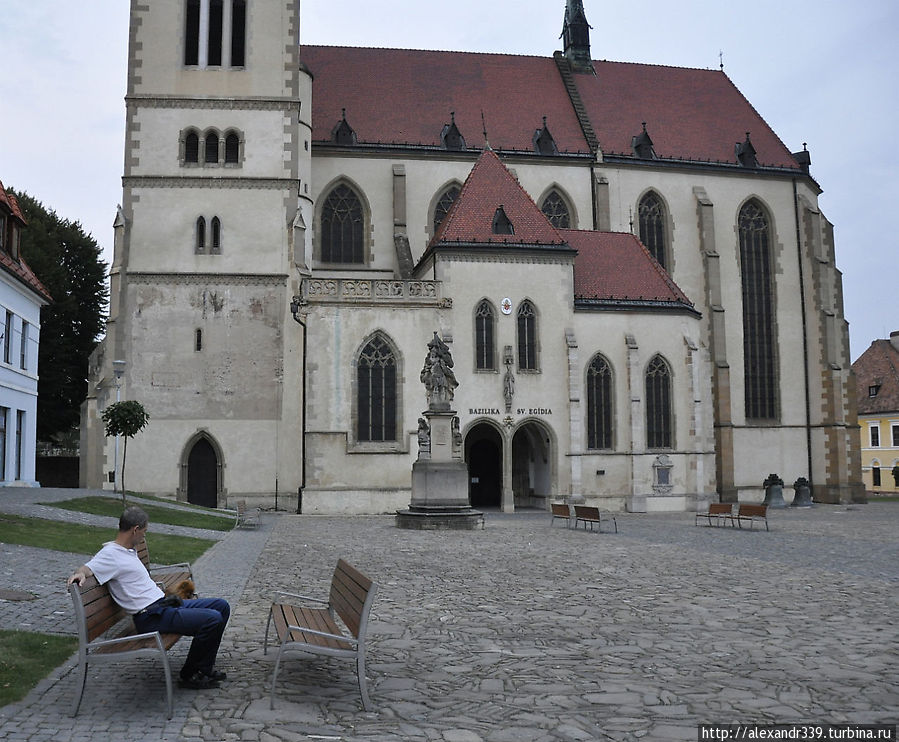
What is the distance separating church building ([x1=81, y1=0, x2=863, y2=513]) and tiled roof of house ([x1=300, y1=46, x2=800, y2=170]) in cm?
26

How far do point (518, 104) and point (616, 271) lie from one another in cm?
1105

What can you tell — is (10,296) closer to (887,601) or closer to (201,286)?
(201,286)

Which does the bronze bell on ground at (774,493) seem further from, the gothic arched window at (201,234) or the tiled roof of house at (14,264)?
the tiled roof of house at (14,264)

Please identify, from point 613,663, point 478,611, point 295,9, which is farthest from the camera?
point 295,9

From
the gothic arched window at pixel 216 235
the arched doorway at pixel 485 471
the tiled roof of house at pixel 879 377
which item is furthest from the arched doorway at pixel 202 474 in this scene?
the tiled roof of house at pixel 879 377

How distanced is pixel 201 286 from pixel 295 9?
11.4 meters

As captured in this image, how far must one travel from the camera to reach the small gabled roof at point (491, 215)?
33.3m

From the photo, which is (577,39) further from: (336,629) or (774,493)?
(336,629)

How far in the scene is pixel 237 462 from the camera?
32.7m

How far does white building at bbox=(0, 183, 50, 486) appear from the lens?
92.7 feet

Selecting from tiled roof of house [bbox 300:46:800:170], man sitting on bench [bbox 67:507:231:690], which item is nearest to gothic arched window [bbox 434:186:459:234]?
tiled roof of house [bbox 300:46:800:170]

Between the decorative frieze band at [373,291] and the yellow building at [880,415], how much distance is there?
1697 inches

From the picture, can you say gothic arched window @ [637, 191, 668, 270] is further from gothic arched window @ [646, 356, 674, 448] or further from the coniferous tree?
the coniferous tree

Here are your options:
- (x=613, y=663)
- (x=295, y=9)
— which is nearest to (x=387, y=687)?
(x=613, y=663)
